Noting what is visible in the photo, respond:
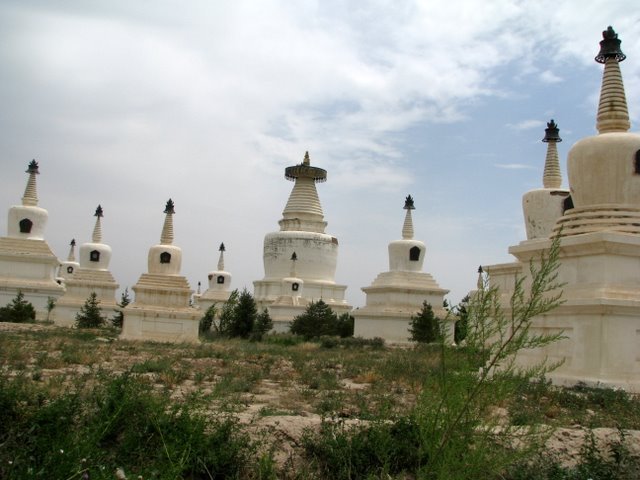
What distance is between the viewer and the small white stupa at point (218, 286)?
5438cm

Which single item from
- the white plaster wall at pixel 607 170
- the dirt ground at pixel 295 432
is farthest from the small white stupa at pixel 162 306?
the dirt ground at pixel 295 432

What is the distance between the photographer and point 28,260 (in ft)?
118

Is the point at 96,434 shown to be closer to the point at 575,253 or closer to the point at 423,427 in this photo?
the point at 423,427

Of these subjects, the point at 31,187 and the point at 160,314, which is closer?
the point at 160,314

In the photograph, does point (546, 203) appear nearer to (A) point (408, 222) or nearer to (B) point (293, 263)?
(A) point (408, 222)

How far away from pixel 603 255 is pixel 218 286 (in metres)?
46.0

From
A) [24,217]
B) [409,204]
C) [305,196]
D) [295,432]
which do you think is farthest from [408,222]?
[295,432]

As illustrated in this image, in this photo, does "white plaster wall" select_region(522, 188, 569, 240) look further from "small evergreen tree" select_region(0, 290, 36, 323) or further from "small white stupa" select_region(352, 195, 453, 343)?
"small evergreen tree" select_region(0, 290, 36, 323)

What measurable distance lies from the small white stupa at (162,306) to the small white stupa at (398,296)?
10.6m

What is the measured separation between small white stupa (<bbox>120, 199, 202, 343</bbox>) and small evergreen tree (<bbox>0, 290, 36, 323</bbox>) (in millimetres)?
9157

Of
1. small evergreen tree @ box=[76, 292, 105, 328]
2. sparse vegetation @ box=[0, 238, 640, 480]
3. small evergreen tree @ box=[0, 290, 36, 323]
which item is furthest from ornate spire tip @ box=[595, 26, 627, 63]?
small evergreen tree @ box=[0, 290, 36, 323]

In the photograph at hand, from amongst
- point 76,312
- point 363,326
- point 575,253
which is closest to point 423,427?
point 575,253

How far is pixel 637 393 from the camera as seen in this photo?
11.6m

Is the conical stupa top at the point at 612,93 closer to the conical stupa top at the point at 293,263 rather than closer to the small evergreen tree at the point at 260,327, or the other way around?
the small evergreen tree at the point at 260,327
